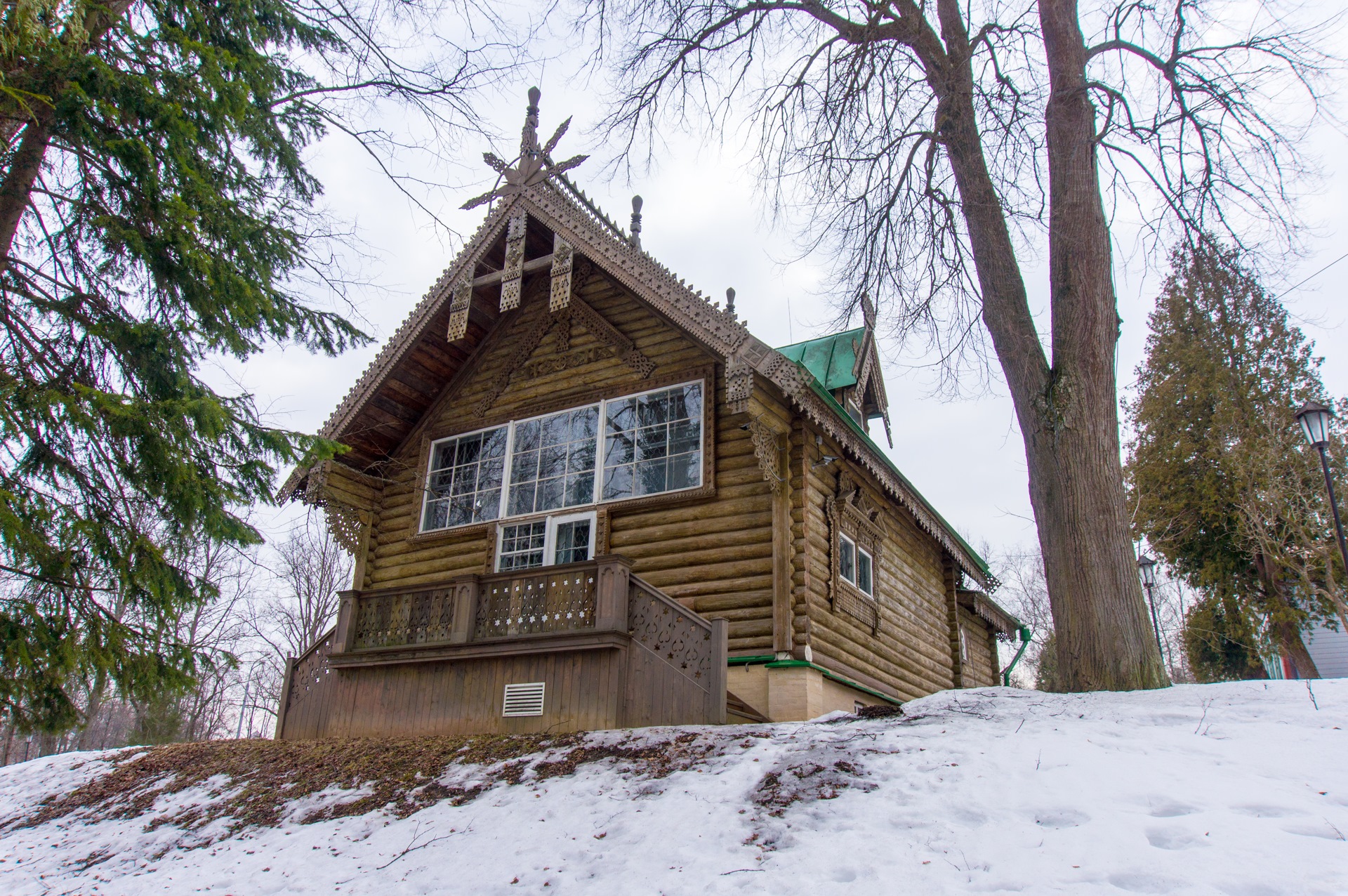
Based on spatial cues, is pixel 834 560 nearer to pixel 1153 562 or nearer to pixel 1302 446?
pixel 1153 562

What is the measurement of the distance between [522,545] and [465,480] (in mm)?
1658

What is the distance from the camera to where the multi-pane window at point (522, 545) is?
12.8 metres

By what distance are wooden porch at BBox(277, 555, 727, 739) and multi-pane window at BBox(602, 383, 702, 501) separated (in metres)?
2.20

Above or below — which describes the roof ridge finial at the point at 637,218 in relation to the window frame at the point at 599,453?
above

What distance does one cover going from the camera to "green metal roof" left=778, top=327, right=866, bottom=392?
15562mm

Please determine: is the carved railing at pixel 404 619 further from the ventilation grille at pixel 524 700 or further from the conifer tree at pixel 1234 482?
the conifer tree at pixel 1234 482

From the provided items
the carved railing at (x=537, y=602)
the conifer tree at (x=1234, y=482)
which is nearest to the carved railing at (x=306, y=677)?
the carved railing at (x=537, y=602)

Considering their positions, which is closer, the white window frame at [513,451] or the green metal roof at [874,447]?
the green metal roof at [874,447]

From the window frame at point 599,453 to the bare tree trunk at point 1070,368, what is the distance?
3865 mm

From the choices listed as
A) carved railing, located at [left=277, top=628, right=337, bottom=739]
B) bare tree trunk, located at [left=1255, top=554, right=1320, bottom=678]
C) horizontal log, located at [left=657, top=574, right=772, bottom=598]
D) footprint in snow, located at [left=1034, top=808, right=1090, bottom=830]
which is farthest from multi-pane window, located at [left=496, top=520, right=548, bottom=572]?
bare tree trunk, located at [left=1255, top=554, right=1320, bottom=678]

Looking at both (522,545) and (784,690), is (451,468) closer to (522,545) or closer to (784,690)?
(522,545)

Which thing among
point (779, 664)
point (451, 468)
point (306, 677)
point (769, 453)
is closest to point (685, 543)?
point (769, 453)

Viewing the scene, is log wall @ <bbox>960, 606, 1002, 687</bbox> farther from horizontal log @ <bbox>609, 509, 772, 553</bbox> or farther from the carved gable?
the carved gable

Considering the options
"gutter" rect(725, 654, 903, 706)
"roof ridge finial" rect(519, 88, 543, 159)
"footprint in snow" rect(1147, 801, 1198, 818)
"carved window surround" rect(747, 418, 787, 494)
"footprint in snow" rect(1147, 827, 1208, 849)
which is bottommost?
"footprint in snow" rect(1147, 827, 1208, 849)
